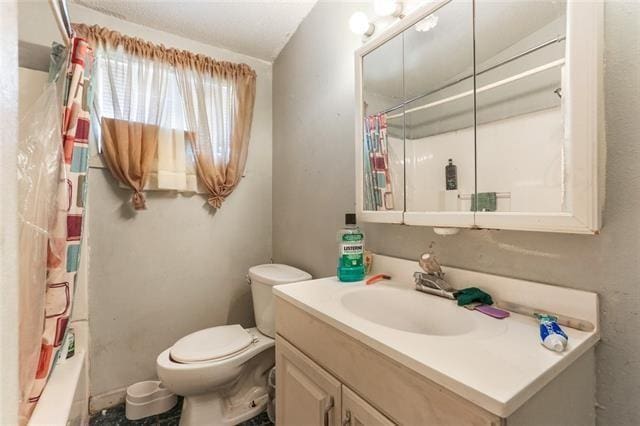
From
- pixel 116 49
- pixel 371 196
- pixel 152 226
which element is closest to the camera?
pixel 371 196

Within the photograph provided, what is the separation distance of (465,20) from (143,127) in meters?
1.58

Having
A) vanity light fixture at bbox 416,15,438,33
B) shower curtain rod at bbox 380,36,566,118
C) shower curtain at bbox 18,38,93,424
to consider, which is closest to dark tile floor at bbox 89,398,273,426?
shower curtain at bbox 18,38,93,424

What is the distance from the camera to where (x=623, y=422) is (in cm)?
62

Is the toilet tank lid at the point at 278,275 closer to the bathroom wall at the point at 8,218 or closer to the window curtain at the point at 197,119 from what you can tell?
the window curtain at the point at 197,119

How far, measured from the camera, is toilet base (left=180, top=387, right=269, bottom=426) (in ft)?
4.33

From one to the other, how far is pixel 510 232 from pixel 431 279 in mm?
268

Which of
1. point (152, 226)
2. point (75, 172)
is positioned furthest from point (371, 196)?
point (152, 226)

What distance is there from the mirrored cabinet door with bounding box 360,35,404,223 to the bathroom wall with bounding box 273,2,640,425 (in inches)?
5.1

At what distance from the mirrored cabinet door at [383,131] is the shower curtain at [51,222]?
1040 millimetres

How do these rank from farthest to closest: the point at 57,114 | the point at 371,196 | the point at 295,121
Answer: the point at 295,121, the point at 371,196, the point at 57,114

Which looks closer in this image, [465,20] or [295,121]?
[465,20]

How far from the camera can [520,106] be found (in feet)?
2.50

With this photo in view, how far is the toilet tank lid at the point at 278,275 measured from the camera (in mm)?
1472

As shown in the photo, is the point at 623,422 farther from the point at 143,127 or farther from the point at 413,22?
the point at 143,127
